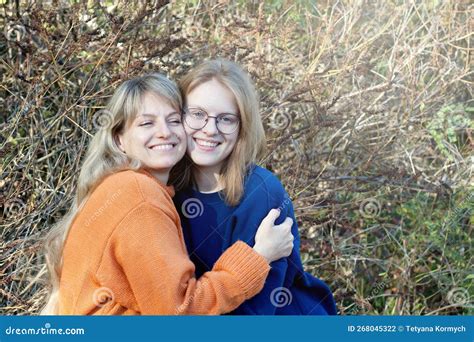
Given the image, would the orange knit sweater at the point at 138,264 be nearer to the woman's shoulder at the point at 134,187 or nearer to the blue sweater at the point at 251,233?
the woman's shoulder at the point at 134,187

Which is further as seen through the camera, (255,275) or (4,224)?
(4,224)

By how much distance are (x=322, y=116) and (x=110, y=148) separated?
4.25ft

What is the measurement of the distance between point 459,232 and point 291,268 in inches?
61.0

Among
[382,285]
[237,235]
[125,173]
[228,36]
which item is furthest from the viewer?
[382,285]

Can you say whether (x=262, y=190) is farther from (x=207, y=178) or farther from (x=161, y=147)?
(x=161, y=147)

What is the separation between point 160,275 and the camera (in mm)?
2266

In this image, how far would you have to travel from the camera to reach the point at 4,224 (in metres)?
3.25

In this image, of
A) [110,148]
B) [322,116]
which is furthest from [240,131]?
[322,116]

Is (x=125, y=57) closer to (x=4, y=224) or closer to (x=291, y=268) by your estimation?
(x=4, y=224)

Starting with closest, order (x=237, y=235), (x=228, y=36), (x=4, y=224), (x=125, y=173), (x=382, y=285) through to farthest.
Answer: (x=125, y=173) → (x=237, y=235) → (x=4, y=224) → (x=228, y=36) → (x=382, y=285)

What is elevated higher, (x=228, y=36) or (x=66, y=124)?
(x=228, y=36)

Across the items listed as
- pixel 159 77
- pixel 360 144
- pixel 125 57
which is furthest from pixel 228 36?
pixel 159 77

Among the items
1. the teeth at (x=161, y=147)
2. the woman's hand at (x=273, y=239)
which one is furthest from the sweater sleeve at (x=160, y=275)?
the teeth at (x=161, y=147)

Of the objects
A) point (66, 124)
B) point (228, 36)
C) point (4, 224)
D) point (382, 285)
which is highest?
point (228, 36)
